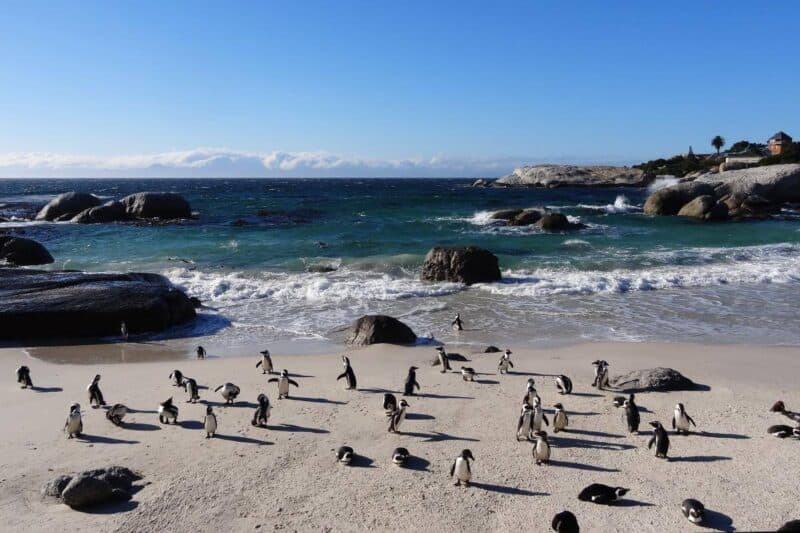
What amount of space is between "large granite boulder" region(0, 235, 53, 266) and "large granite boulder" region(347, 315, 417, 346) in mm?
19246

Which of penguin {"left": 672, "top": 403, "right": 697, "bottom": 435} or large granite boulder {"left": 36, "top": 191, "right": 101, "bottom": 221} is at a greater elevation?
large granite boulder {"left": 36, "top": 191, "right": 101, "bottom": 221}

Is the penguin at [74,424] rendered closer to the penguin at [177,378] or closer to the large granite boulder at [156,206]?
the penguin at [177,378]

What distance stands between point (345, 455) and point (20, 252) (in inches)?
968

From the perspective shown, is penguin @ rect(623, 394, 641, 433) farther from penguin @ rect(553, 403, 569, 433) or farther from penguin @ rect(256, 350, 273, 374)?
penguin @ rect(256, 350, 273, 374)

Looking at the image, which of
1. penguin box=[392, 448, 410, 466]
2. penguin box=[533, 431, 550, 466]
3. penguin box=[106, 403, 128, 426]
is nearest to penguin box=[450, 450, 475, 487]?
penguin box=[392, 448, 410, 466]

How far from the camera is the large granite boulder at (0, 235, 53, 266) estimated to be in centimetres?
2586

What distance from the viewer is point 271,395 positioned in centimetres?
1073

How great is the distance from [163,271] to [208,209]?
3337cm

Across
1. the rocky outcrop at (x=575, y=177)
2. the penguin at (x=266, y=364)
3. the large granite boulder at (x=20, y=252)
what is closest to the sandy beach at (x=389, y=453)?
the penguin at (x=266, y=364)

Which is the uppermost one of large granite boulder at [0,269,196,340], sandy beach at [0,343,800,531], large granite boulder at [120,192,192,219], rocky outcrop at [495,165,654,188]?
rocky outcrop at [495,165,654,188]

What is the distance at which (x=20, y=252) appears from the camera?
26266mm

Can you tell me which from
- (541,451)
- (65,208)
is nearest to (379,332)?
(541,451)

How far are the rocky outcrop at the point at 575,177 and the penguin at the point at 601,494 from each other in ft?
315

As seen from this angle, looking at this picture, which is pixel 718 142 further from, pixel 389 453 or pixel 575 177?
pixel 389 453
